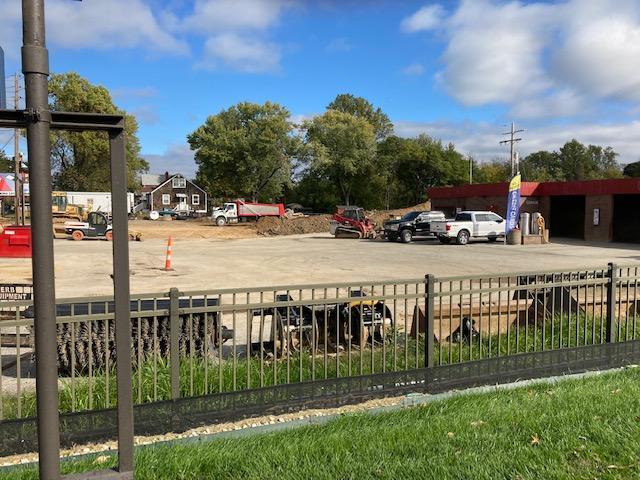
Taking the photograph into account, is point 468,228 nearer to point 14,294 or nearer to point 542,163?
point 14,294

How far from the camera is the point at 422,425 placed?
14.4ft

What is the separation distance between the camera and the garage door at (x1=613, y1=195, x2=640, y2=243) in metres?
36.0

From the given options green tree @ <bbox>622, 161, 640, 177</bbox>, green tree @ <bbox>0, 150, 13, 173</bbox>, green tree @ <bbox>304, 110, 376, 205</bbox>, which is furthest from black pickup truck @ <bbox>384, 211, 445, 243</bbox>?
green tree @ <bbox>622, 161, 640, 177</bbox>

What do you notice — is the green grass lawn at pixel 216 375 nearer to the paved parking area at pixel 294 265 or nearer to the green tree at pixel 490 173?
the paved parking area at pixel 294 265

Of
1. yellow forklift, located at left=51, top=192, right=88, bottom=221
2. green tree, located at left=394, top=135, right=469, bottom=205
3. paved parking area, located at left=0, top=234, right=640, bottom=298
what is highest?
green tree, located at left=394, top=135, right=469, bottom=205

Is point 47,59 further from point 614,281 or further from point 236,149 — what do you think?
point 236,149

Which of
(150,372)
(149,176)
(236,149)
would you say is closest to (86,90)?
(236,149)

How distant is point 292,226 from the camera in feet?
165

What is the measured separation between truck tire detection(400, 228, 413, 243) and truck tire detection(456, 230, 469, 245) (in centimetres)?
289

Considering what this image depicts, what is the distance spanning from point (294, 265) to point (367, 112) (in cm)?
7921

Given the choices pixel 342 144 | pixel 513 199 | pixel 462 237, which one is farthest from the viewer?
pixel 342 144

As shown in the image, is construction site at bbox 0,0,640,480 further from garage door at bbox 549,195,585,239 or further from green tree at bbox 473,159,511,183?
green tree at bbox 473,159,511,183

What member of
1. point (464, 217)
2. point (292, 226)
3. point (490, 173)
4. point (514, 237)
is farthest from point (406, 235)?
point (490, 173)

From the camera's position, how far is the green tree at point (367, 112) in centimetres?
9631
